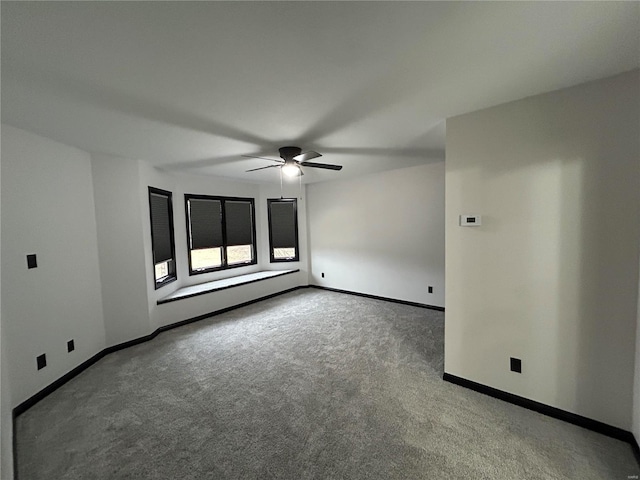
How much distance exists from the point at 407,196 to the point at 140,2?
4.02 m

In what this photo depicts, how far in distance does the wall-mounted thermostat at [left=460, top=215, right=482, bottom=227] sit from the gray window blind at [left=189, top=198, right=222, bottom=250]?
4.27 m

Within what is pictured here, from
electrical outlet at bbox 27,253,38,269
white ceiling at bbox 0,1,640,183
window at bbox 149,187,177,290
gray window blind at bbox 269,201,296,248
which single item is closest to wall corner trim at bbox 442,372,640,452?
white ceiling at bbox 0,1,640,183

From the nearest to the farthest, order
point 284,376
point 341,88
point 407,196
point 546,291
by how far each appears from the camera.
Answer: point 341,88 → point 546,291 → point 284,376 → point 407,196

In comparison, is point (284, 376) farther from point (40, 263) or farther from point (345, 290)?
point (345, 290)

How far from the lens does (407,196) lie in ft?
14.2

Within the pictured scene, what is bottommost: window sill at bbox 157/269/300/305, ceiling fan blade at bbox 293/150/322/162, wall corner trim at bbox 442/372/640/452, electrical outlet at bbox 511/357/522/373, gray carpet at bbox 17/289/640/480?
gray carpet at bbox 17/289/640/480

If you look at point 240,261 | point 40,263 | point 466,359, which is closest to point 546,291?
point 466,359

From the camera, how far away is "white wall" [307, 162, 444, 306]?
4.16 m

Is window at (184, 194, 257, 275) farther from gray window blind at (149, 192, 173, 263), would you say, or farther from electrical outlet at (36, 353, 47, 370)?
electrical outlet at (36, 353, 47, 370)

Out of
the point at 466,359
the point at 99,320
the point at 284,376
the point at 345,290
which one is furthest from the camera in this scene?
the point at 345,290

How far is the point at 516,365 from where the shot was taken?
2.01 meters

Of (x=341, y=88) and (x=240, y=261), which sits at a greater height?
(x=341, y=88)

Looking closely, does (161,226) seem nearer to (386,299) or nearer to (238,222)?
(238,222)

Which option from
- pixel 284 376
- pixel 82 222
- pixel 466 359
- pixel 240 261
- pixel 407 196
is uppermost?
pixel 407 196
